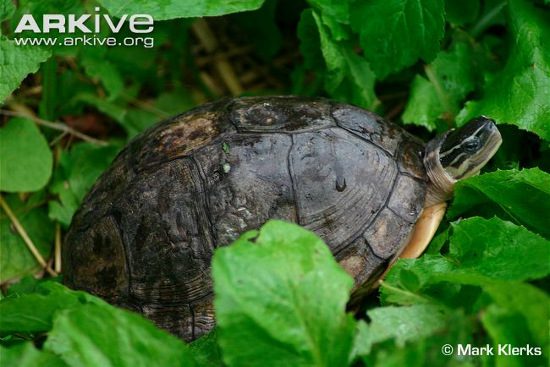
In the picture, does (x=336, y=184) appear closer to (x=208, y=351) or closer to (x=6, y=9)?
(x=208, y=351)

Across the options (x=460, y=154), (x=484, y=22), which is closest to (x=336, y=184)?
(x=460, y=154)

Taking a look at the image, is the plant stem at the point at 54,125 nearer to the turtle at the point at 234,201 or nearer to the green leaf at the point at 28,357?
the turtle at the point at 234,201

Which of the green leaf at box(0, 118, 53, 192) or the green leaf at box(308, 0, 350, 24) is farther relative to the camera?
the green leaf at box(0, 118, 53, 192)

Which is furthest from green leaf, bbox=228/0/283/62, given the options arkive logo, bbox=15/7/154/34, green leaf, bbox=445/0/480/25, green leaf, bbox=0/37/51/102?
green leaf, bbox=0/37/51/102

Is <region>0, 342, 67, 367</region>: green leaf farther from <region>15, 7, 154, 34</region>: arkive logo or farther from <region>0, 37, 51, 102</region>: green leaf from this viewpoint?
<region>15, 7, 154, 34</region>: arkive logo

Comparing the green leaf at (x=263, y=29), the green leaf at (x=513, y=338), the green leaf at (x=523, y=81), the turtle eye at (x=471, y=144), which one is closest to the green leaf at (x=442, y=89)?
the green leaf at (x=523, y=81)
